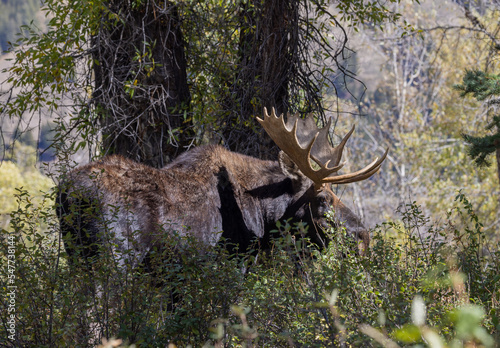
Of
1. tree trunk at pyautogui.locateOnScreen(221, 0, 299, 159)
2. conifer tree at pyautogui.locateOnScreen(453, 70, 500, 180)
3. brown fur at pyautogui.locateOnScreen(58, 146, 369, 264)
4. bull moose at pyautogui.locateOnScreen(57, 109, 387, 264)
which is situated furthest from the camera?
tree trunk at pyautogui.locateOnScreen(221, 0, 299, 159)

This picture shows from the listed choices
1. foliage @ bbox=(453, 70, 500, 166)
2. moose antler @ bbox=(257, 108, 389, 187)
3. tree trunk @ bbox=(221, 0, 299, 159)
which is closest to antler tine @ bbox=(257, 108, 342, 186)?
moose antler @ bbox=(257, 108, 389, 187)

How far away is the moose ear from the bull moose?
0.01m

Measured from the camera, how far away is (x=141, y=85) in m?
7.10

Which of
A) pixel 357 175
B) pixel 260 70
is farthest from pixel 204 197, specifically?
pixel 260 70

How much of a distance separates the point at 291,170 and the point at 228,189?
2.91 feet

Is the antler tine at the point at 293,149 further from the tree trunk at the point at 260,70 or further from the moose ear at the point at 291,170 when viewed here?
the tree trunk at the point at 260,70

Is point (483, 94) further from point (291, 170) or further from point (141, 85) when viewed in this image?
point (141, 85)

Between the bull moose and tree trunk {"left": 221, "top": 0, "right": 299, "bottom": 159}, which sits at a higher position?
tree trunk {"left": 221, "top": 0, "right": 299, "bottom": 159}

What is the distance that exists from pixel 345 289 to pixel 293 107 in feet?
14.3

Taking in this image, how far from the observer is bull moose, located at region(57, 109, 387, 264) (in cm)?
487

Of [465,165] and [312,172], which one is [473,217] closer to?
[312,172]

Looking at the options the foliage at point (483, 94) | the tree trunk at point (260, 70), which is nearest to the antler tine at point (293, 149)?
the tree trunk at point (260, 70)

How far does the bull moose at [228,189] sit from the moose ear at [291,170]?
11mm

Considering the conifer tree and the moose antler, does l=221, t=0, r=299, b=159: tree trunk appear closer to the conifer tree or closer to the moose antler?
the moose antler
